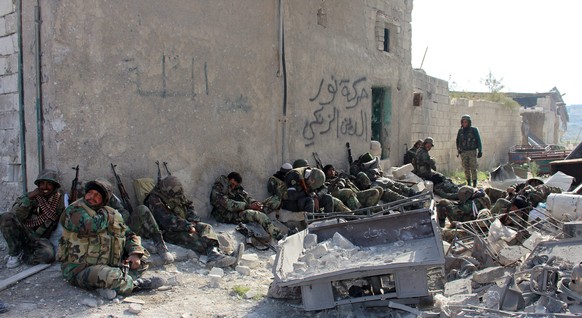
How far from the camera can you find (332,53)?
→ 1012 cm

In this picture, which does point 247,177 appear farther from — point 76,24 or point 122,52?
point 76,24

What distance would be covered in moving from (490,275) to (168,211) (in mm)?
3481

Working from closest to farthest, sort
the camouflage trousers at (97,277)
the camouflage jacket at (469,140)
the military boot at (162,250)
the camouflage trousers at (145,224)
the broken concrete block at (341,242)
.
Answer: the camouflage trousers at (97,277)
the broken concrete block at (341,242)
the military boot at (162,250)
the camouflage trousers at (145,224)
the camouflage jacket at (469,140)

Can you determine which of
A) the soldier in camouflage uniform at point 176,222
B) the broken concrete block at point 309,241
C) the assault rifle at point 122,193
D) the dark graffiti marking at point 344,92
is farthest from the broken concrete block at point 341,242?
the dark graffiti marking at point 344,92

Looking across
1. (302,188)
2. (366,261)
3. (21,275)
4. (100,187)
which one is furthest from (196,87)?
(366,261)

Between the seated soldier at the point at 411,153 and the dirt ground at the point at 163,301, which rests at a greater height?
the seated soldier at the point at 411,153

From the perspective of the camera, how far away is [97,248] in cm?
487

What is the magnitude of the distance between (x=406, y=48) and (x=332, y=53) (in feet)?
10.7

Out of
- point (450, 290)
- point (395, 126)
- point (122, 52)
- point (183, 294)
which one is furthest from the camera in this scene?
point (395, 126)

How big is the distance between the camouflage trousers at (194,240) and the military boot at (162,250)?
0.99ft

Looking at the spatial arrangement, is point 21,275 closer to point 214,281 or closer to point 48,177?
point 48,177

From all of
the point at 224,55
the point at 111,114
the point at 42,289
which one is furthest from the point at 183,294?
the point at 224,55

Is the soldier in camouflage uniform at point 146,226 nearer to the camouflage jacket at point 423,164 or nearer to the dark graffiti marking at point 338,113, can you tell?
the dark graffiti marking at point 338,113

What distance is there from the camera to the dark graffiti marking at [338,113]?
962 cm
